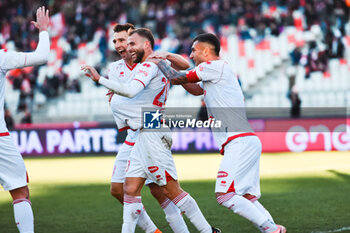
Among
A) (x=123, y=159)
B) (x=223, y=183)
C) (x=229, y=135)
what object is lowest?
(x=223, y=183)

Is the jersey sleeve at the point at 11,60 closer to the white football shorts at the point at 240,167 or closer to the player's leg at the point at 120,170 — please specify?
the player's leg at the point at 120,170

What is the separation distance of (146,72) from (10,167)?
5.23 feet

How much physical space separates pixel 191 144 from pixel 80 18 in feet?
36.3

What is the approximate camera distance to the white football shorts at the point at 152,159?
5.95 m

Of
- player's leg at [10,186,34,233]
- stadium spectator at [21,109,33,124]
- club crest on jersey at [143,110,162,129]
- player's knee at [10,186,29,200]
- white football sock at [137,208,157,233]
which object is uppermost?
club crest on jersey at [143,110,162,129]

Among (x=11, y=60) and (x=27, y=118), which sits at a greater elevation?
(x=11, y=60)

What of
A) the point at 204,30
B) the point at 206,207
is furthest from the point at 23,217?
the point at 204,30

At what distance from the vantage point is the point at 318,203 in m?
8.98

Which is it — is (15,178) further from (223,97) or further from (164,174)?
(223,97)

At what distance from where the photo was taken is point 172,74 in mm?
5902

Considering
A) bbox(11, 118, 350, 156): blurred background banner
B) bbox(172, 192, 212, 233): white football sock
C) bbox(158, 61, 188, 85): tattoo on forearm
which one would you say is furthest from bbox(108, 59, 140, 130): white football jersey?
bbox(11, 118, 350, 156): blurred background banner

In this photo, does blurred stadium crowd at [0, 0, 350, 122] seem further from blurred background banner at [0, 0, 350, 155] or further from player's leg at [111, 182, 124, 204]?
player's leg at [111, 182, 124, 204]

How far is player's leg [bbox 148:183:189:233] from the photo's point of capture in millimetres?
6172

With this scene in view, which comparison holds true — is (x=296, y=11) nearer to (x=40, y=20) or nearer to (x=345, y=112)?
(x=345, y=112)
